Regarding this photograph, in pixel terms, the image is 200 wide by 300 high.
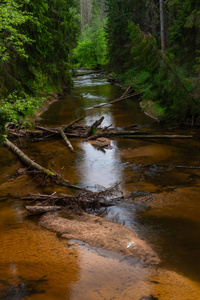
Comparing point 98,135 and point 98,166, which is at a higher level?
point 98,135

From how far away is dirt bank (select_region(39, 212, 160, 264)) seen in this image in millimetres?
5626

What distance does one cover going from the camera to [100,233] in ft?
20.5

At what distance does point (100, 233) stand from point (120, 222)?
919 millimetres

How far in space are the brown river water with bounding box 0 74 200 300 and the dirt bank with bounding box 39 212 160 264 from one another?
0.62ft

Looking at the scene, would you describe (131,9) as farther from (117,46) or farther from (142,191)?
(142,191)

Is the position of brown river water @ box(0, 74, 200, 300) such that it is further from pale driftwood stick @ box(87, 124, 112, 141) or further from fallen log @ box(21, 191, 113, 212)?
pale driftwood stick @ box(87, 124, 112, 141)

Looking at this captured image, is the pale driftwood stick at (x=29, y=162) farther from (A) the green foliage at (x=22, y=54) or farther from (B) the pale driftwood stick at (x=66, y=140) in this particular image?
(B) the pale driftwood stick at (x=66, y=140)

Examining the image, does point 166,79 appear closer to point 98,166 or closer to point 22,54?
point 98,166

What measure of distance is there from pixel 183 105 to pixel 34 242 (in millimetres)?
12201

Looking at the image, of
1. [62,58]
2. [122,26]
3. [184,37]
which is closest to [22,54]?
[184,37]

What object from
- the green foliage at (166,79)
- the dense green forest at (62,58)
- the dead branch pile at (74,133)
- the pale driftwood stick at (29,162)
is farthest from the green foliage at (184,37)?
the pale driftwood stick at (29,162)

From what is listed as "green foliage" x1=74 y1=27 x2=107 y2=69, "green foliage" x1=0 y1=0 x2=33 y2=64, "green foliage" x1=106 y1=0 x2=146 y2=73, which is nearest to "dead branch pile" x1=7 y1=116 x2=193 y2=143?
"green foliage" x1=0 y1=0 x2=33 y2=64

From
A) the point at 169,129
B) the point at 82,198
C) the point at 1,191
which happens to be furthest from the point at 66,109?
the point at 82,198

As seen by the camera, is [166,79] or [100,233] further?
[166,79]
